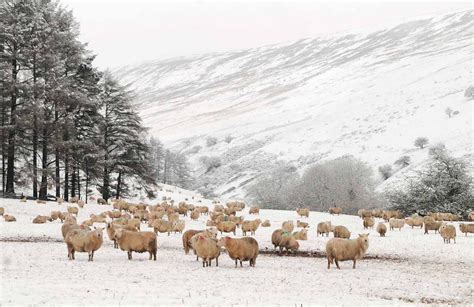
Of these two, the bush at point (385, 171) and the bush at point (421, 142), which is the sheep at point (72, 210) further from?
the bush at point (421, 142)

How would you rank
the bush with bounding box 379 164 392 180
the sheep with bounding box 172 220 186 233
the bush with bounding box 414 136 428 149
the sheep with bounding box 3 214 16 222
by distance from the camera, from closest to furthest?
the sheep with bounding box 172 220 186 233, the sheep with bounding box 3 214 16 222, the bush with bounding box 379 164 392 180, the bush with bounding box 414 136 428 149

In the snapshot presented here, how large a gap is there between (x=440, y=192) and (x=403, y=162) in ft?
122

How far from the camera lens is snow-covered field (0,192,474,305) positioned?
1045cm

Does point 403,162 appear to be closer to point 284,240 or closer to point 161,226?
point 161,226

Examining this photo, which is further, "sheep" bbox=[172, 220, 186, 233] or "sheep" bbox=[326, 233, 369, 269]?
"sheep" bbox=[172, 220, 186, 233]

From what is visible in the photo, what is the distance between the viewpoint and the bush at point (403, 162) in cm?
8194

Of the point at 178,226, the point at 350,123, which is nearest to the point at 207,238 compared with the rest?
the point at 178,226

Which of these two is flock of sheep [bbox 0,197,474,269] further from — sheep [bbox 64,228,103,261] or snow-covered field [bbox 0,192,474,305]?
snow-covered field [bbox 0,192,474,305]

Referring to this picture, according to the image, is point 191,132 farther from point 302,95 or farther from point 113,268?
point 113,268

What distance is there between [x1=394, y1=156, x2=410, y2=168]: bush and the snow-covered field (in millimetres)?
63319

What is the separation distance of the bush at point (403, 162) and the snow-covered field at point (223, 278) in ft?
208

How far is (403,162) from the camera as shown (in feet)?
270

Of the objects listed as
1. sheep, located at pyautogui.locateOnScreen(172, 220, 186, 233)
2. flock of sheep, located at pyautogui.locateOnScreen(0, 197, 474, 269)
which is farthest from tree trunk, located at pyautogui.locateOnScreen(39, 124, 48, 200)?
sheep, located at pyautogui.locateOnScreen(172, 220, 186, 233)

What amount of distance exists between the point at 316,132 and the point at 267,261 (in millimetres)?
108594
